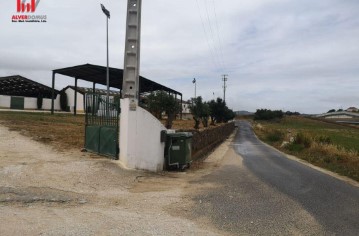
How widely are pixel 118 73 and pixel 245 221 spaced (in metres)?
28.9

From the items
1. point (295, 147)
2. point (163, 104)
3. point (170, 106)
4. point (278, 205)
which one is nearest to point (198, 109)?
point (170, 106)

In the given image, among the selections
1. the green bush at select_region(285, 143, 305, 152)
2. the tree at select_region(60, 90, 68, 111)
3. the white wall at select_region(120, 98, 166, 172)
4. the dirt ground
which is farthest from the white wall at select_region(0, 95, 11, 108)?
the white wall at select_region(120, 98, 166, 172)

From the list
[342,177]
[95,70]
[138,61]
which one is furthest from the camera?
[95,70]

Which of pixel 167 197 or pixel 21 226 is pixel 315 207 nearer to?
pixel 167 197

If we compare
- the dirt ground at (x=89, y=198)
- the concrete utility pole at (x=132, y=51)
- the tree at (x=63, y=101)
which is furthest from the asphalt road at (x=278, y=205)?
the tree at (x=63, y=101)

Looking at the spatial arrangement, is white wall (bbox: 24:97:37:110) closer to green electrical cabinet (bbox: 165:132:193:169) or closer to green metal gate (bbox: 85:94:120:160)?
green metal gate (bbox: 85:94:120:160)

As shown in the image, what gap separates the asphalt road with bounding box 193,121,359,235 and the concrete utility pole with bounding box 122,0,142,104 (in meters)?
3.78

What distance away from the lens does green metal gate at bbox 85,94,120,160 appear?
12344 millimetres

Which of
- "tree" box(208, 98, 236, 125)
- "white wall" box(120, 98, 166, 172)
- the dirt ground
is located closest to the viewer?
the dirt ground

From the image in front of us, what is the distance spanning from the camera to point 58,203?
729cm

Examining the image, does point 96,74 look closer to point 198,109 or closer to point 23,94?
point 198,109

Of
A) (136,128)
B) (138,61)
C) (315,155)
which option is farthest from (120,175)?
(315,155)

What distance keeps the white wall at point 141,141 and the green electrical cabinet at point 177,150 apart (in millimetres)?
615

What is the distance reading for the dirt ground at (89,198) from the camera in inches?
237
